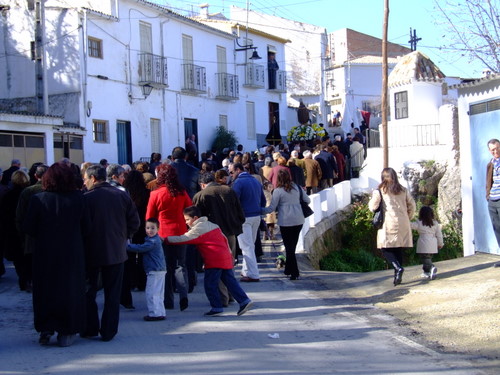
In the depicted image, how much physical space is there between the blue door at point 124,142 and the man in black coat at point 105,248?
685 inches

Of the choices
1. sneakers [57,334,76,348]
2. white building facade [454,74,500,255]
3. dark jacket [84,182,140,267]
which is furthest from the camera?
white building facade [454,74,500,255]

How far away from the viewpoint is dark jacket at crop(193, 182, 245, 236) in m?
9.23

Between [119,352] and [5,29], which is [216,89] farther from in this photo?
[119,352]

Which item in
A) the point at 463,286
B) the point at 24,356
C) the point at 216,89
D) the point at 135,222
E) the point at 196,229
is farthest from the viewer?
the point at 216,89

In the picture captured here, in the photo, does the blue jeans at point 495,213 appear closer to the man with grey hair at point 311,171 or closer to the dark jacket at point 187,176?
the dark jacket at point 187,176

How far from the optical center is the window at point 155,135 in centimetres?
2648

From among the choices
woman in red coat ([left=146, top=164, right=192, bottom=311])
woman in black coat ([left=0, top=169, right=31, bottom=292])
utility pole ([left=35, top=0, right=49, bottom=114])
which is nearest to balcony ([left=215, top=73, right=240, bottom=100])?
utility pole ([left=35, top=0, right=49, bottom=114])

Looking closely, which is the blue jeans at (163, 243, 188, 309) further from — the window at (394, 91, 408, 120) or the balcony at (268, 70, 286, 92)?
the balcony at (268, 70, 286, 92)

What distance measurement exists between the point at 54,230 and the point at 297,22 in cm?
4276

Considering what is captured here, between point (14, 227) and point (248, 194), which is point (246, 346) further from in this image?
point (14, 227)

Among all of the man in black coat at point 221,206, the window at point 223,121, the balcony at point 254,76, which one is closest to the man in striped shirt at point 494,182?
the man in black coat at point 221,206

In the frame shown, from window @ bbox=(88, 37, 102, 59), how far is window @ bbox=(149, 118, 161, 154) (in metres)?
3.81

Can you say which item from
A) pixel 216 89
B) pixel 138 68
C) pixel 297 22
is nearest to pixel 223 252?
pixel 138 68

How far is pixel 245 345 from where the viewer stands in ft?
23.0
